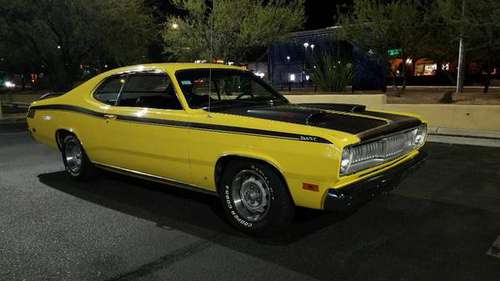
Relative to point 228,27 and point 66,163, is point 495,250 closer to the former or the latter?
point 66,163

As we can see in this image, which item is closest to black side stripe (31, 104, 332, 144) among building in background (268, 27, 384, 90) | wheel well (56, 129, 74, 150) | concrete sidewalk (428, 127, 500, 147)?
wheel well (56, 129, 74, 150)

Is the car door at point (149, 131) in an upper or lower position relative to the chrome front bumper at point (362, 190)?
upper

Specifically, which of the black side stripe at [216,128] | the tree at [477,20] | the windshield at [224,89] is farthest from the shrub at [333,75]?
the black side stripe at [216,128]

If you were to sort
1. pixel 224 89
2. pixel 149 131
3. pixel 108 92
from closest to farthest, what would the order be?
1. pixel 149 131
2. pixel 224 89
3. pixel 108 92

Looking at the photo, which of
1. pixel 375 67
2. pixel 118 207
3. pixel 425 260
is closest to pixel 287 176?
pixel 425 260

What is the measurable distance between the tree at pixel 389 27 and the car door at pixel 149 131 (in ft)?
50.0

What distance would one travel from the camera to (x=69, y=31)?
18.2m

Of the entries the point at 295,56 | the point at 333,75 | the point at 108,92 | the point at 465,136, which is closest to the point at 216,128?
the point at 108,92

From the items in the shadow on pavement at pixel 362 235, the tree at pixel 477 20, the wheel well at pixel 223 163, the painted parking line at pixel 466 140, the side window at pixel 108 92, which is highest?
the tree at pixel 477 20

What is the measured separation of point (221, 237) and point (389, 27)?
1663 cm

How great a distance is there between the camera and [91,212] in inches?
184

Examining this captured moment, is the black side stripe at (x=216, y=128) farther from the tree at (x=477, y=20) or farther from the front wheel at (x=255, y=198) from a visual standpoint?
the tree at (x=477, y=20)

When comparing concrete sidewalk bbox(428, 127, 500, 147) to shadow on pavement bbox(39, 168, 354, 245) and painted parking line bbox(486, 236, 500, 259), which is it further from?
shadow on pavement bbox(39, 168, 354, 245)

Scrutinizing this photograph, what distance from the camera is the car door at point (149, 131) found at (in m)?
4.34
